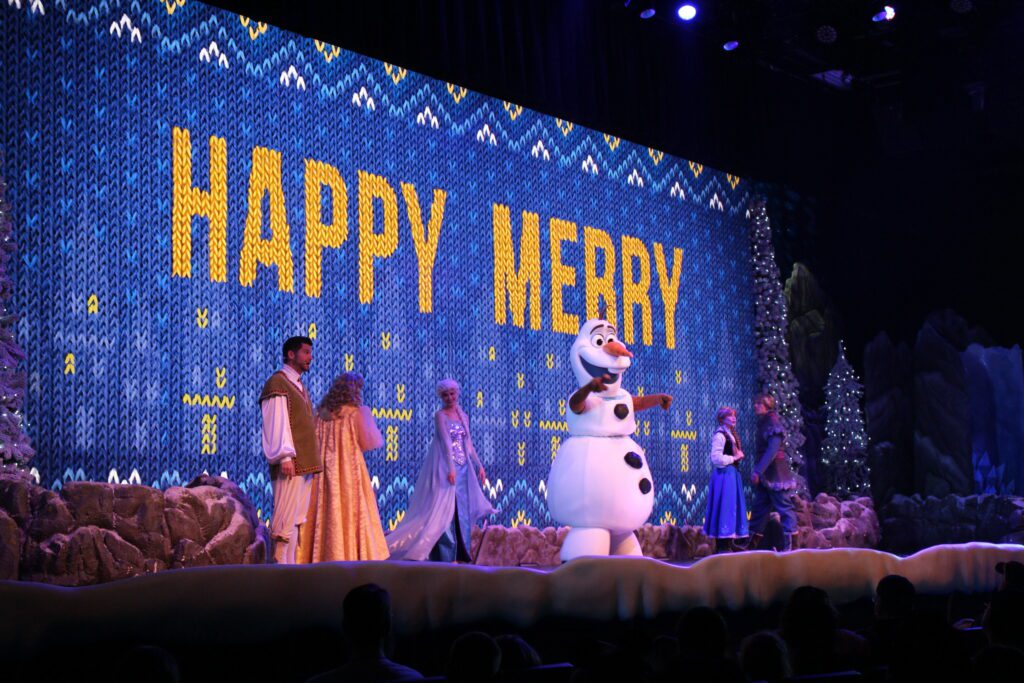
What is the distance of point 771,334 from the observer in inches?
498

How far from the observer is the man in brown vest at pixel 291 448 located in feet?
20.5

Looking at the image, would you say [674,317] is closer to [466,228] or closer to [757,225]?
[757,225]

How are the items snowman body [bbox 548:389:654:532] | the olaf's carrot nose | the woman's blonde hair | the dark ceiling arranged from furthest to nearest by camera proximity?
the dark ceiling → the olaf's carrot nose → snowman body [bbox 548:389:654:532] → the woman's blonde hair

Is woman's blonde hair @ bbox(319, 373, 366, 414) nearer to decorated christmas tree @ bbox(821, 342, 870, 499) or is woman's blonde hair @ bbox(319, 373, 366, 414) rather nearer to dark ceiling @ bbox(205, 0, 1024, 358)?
dark ceiling @ bbox(205, 0, 1024, 358)

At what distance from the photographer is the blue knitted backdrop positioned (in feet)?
23.8

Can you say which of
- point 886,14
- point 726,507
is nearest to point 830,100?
point 886,14

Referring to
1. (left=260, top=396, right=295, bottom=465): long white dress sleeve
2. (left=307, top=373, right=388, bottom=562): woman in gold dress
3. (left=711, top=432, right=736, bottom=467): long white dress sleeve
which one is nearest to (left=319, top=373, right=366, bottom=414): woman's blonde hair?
(left=307, top=373, right=388, bottom=562): woman in gold dress

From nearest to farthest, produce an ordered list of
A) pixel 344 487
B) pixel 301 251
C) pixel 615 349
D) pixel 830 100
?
pixel 344 487
pixel 615 349
pixel 301 251
pixel 830 100

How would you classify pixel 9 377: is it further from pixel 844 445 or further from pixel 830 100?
pixel 830 100

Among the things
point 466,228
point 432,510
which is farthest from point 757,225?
point 432,510

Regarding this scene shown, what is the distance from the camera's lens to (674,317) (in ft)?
38.4

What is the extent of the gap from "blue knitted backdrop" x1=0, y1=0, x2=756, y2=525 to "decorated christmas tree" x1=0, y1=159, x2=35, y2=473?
18 cm

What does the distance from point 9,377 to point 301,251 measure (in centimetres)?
237

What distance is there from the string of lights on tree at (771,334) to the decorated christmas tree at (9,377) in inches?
309
